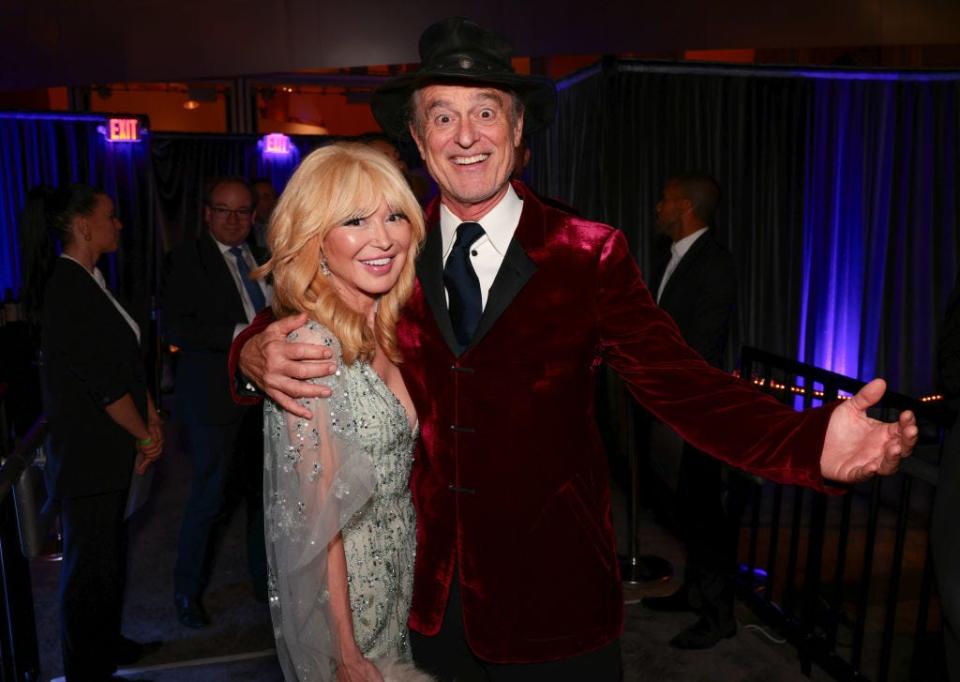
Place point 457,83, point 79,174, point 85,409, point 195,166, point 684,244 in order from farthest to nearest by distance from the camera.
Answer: point 195,166 → point 79,174 → point 684,244 → point 85,409 → point 457,83

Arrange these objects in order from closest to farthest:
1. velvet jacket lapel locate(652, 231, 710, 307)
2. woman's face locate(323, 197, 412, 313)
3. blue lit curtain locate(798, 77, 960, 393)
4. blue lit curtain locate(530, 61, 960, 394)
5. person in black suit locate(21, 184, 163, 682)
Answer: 1. woman's face locate(323, 197, 412, 313)
2. person in black suit locate(21, 184, 163, 682)
3. velvet jacket lapel locate(652, 231, 710, 307)
4. blue lit curtain locate(530, 61, 960, 394)
5. blue lit curtain locate(798, 77, 960, 393)

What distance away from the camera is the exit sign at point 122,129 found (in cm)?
1139

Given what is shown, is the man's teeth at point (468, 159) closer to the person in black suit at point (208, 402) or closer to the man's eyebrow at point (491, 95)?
the man's eyebrow at point (491, 95)

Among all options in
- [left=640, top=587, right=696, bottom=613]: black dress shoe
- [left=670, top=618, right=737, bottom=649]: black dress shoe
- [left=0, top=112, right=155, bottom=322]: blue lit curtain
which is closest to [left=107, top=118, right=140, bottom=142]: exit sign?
[left=0, top=112, right=155, bottom=322]: blue lit curtain

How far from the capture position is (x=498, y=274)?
1900mm

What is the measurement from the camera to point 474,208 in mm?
2029

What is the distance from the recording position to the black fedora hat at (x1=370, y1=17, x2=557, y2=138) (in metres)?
1.96

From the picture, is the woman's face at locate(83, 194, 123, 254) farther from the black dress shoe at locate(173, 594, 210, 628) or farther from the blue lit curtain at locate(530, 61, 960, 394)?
the blue lit curtain at locate(530, 61, 960, 394)

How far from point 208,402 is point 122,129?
347 inches

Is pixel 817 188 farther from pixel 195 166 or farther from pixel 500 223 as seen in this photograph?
pixel 195 166

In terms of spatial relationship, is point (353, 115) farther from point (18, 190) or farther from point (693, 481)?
point (693, 481)

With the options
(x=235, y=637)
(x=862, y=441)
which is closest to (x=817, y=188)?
(x=235, y=637)

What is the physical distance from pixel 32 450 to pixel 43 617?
72.2 inches

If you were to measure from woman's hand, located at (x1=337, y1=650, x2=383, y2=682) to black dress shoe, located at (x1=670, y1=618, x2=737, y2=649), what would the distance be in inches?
92.1
